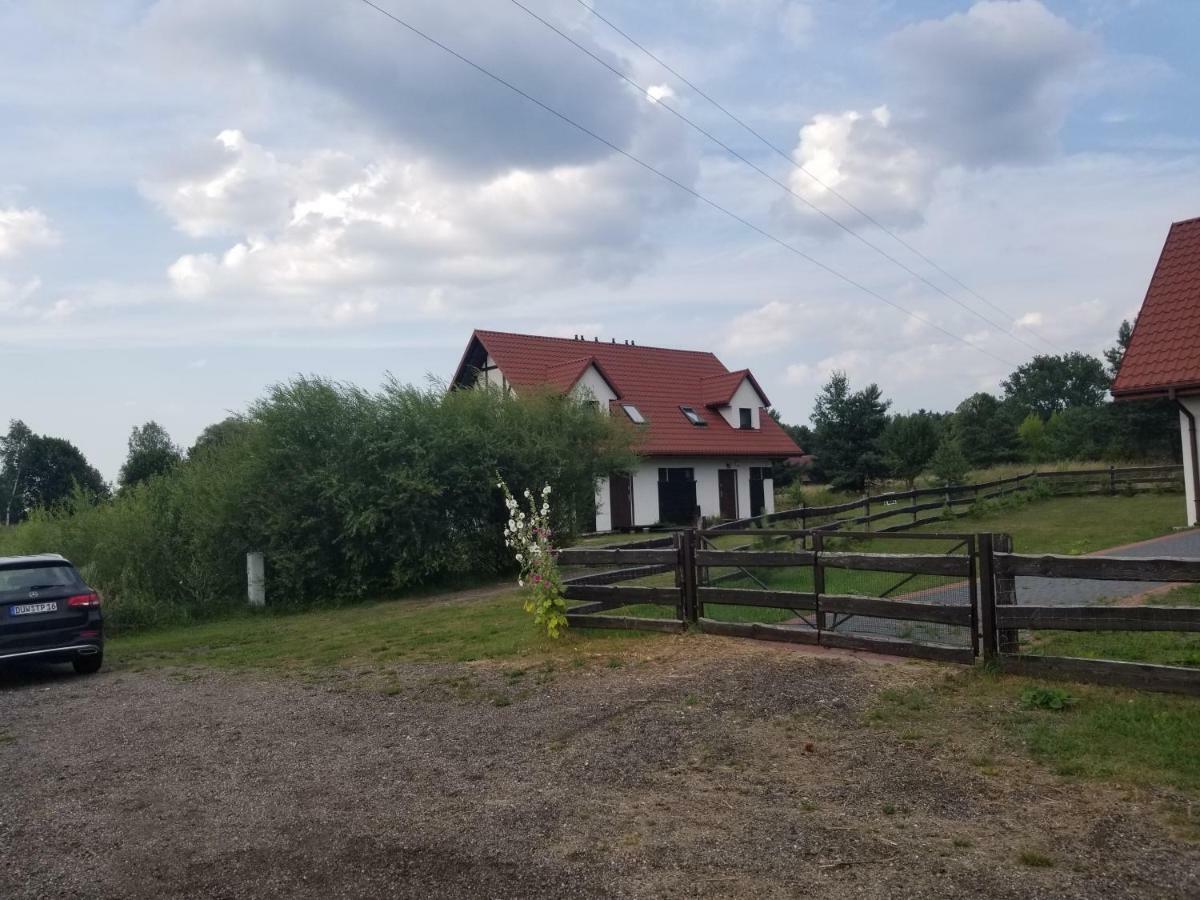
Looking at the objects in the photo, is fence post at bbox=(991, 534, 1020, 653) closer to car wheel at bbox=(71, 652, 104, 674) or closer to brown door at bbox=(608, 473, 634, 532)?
car wheel at bbox=(71, 652, 104, 674)

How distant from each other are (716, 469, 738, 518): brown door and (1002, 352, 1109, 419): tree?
239ft

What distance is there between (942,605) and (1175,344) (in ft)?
48.3

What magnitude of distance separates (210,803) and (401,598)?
13.8m

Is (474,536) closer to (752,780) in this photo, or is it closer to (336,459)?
(336,459)

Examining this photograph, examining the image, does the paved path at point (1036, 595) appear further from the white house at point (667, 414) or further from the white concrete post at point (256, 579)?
the white house at point (667, 414)

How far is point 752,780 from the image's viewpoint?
5.79 meters

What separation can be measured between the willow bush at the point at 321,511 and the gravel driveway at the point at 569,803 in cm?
1075

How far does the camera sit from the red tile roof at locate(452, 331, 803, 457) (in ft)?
110

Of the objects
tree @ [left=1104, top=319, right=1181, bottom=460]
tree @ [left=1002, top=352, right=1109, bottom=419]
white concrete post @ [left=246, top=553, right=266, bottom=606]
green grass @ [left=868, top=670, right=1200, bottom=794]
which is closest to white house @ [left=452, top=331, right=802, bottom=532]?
white concrete post @ [left=246, top=553, right=266, bottom=606]

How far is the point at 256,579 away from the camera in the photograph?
64.8 feet

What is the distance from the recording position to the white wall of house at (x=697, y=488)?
32.6 metres

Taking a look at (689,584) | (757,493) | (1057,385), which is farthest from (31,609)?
(1057,385)

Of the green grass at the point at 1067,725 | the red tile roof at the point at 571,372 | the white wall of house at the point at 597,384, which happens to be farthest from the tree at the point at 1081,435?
the green grass at the point at 1067,725

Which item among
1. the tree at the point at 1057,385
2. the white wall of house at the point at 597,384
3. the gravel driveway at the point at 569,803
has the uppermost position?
the tree at the point at 1057,385
